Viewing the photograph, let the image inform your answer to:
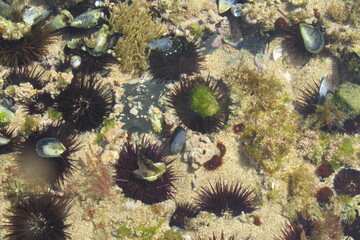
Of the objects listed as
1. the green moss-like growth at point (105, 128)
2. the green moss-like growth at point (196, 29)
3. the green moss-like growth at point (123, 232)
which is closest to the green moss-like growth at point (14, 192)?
the green moss-like growth at point (105, 128)

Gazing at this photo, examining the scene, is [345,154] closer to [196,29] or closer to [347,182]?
[347,182]

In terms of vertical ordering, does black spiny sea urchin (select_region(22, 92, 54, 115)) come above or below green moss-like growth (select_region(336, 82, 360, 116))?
above

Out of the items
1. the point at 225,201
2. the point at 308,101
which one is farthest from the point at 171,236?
the point at 308,101

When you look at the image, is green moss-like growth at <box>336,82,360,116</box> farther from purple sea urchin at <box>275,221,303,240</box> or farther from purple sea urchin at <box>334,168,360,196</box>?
purple sea urchin at <box>275,221,303,240</box>

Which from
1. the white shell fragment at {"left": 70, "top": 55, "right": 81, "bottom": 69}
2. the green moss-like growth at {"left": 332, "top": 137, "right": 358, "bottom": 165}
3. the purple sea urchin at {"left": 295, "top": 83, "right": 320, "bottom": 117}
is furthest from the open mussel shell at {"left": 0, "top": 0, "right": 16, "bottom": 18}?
the green moss-like growth at {"left": 332, "top": 137, "right": 358, "bottom": 165}

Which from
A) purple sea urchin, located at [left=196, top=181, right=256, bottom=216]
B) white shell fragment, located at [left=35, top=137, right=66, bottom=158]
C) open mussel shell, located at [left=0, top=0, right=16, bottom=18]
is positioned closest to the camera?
white shell fragment, located at [left=35, top=137, right=66, bottom=158]

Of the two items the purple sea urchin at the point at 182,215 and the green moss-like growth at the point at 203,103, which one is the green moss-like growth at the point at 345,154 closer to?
the green moss-like growth at the point at 203,103
